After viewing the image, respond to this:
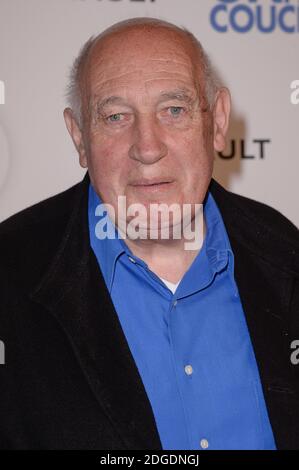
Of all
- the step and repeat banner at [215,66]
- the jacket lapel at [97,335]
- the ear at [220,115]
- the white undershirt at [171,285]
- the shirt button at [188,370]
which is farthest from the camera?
the step and repeat banner at [215,66]

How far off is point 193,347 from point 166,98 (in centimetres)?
49

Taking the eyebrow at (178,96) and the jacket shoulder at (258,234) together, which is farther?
the jacket shoulder at (258,234)

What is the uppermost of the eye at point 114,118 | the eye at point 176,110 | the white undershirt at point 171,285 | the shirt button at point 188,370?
the eye at point 176,110

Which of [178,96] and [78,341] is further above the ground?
[178,96]

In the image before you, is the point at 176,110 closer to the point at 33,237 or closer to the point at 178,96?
the point at 178,96

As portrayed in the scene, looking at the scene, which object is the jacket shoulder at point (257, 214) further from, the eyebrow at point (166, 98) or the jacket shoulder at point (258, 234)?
the eyebrow at point (166, 98)

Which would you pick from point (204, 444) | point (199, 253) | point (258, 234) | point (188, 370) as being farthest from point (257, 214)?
point (204, 444)

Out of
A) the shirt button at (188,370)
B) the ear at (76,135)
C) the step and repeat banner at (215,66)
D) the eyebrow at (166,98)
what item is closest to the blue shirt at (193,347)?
the shirt button at (188,370)

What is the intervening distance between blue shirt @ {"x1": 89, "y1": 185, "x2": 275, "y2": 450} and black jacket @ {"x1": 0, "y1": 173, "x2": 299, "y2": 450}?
0.10 ft

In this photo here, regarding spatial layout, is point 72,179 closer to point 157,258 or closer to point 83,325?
point 157,258

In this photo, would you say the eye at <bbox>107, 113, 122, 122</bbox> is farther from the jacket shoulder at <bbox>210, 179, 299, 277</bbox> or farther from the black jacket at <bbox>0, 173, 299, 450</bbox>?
the jacket shoulder at <bbox>210, 179, 299, 277</bbox>

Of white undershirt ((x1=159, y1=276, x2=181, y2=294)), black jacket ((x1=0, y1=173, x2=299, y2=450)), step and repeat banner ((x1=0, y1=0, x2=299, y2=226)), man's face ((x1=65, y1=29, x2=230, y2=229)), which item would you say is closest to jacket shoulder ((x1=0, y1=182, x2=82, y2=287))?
black jacket ((x1=0, y1=173, x2=299, y2=450))

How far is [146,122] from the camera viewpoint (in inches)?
55.5

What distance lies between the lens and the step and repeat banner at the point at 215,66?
6.75 ft
